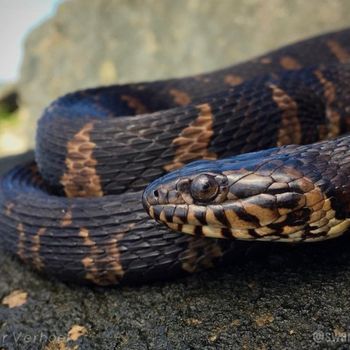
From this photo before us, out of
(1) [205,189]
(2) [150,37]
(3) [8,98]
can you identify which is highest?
(1) [205,189]

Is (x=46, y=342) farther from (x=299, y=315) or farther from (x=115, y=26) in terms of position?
(x=115, y=26)

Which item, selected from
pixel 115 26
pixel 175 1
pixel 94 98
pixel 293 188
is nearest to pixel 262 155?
pixel 293 188

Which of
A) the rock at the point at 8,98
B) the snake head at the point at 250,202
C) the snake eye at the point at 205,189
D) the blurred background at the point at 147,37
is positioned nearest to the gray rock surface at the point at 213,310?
the snake head at the point at 250,202

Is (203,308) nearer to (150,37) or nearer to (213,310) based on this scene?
(213,310)

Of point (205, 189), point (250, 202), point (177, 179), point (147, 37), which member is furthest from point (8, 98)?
point (250, 202)

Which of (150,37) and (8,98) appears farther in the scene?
(8,98)

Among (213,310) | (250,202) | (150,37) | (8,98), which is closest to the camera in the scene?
(250,202)

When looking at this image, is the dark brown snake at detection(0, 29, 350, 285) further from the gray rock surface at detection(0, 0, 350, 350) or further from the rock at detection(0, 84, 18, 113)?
the rock at detection(0, 84, 18, 113)
